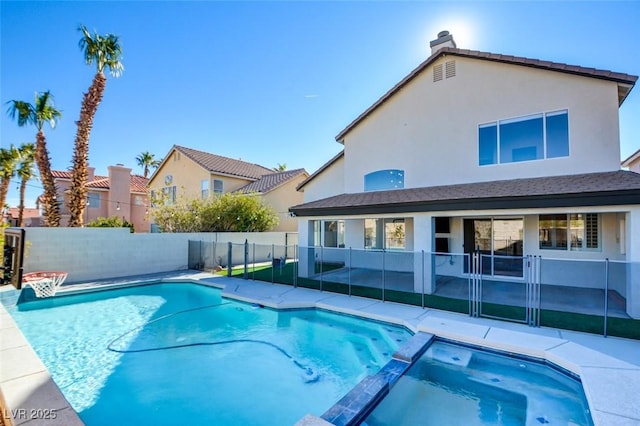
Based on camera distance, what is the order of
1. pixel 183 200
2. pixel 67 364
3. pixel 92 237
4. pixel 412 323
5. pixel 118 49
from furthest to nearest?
pixel 183 200 < pixel 118 49 < pixel 92 237 < pixel 412 323 < pixel 67 364

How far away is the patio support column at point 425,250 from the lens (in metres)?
9.48

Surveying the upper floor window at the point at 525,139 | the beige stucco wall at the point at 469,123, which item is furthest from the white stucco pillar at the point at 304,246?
the upper floor window at the point at 525,139

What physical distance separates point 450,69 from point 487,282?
331 inches

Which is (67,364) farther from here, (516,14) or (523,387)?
(516,14)

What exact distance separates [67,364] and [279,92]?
45.7ft

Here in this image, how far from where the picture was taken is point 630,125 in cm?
1340

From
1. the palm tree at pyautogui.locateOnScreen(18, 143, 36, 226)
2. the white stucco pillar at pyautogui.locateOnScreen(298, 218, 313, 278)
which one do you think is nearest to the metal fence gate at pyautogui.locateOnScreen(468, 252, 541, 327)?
the white stucco pillar at pyautogui.locateOnScreen(298, 218, 313, 278)

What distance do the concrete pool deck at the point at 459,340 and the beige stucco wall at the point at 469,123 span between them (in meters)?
5.71

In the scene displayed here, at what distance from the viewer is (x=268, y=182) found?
23.6m

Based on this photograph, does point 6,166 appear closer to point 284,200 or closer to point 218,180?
point 218,180

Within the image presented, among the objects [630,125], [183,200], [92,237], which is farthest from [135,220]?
[630,125]

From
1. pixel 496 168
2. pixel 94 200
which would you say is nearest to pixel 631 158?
pixel 496 168

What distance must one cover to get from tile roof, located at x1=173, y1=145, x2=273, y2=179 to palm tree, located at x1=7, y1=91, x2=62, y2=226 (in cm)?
811

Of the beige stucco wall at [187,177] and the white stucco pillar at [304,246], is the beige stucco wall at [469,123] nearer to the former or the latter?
the white stucco pillar at [304,246]
